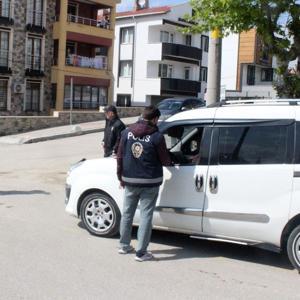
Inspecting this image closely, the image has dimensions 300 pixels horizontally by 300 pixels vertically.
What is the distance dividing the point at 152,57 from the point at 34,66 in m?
→ 15.0

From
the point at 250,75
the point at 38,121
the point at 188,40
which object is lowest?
the point at 38,121

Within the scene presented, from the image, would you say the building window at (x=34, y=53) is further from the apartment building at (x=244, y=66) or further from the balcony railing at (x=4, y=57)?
the apartment building at (x=244, y=66)

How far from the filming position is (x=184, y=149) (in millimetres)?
7406

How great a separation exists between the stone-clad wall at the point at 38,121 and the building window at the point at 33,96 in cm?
746

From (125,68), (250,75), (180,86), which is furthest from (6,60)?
(250,75)

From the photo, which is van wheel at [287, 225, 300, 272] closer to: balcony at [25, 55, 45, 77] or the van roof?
the van roof

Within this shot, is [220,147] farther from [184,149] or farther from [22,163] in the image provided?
[22,163]

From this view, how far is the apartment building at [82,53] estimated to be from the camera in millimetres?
37656

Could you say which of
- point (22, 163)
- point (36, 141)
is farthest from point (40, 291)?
point (36, 141)

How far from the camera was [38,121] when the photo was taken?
27938 millimetres

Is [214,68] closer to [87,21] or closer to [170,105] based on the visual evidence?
[170,105]

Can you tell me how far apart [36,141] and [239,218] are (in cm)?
1803

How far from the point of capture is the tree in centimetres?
954

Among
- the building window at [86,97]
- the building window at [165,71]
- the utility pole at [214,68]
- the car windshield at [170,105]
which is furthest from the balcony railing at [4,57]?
the utility pole at [214,68]
